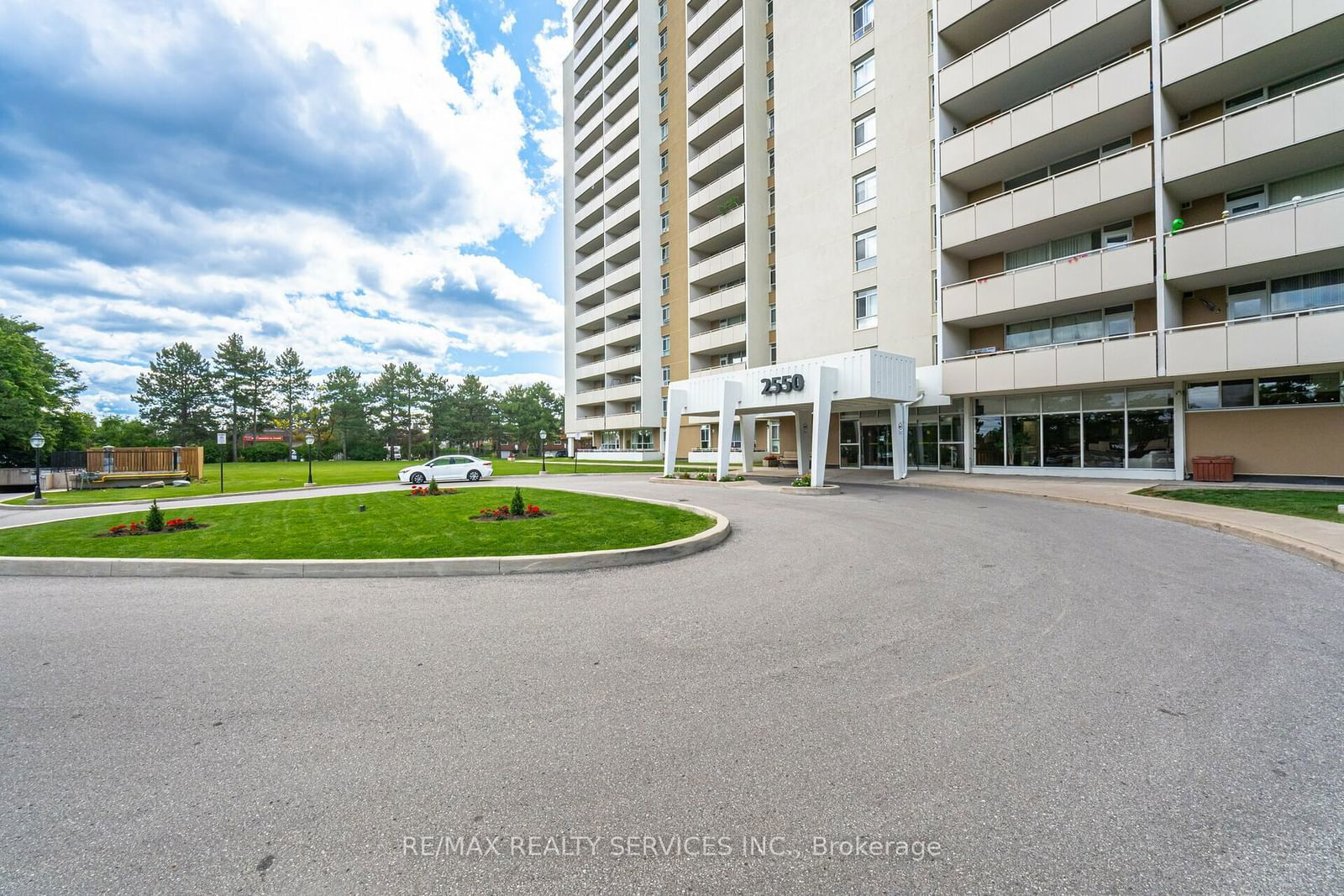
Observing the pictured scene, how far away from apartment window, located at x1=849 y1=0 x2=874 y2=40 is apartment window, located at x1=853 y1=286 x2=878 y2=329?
13658 mm

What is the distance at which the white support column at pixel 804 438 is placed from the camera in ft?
89.1

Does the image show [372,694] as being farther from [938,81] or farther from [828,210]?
[828,210]

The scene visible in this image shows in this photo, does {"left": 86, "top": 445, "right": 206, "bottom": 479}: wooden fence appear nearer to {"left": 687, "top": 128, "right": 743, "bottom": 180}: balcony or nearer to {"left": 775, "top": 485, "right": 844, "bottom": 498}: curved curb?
{"left": 775, "top": 485, "right": 844, "bottom": 498}: curved curb

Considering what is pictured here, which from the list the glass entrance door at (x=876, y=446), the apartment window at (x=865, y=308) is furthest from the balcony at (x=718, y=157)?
the glass entrance door at (x=876, y=446)

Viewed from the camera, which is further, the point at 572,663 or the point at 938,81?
the point at 938,81

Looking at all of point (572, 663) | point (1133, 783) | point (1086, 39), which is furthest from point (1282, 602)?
point (1086, 39)

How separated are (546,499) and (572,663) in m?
11.9

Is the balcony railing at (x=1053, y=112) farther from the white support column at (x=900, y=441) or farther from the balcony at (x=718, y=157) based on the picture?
the balcony at (x=718, y=157)

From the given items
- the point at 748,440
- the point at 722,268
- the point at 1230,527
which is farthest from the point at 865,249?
the point at 1230,527

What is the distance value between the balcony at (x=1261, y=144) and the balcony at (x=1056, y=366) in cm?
539

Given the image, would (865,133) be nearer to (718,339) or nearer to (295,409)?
(718,339)

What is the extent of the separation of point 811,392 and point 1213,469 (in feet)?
43.5

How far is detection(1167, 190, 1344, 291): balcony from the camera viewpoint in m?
16.0

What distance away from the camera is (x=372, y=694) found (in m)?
4.08
